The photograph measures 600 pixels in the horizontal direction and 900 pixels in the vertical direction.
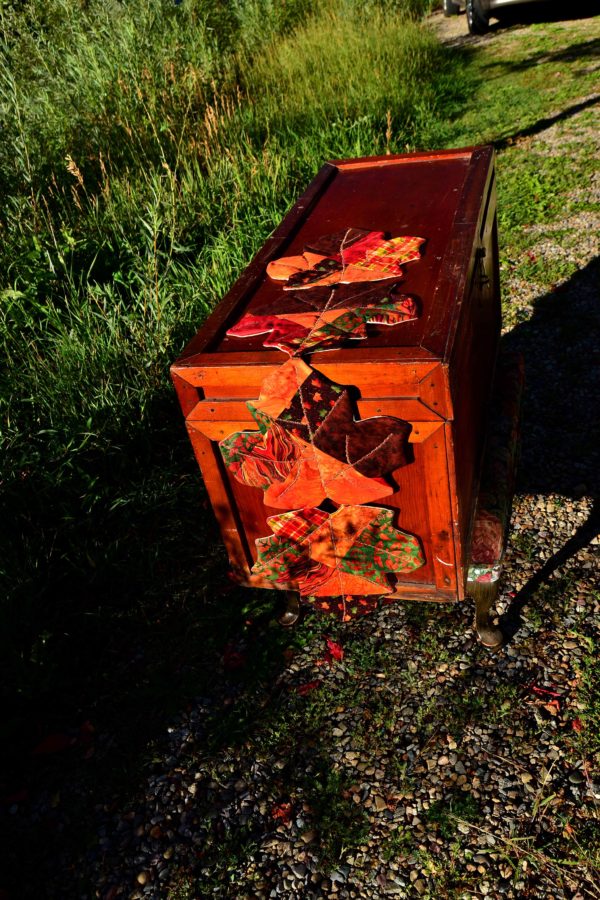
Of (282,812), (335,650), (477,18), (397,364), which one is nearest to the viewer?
(397,364)

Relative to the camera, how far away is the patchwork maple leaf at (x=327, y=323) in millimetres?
1938

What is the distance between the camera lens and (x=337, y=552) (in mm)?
2188

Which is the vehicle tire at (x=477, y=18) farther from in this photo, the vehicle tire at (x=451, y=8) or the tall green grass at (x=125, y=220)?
the tall green grass at (x=125, y=220)

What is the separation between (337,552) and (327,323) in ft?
2.37

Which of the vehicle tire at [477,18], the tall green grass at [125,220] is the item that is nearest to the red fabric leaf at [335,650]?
the tall green grass at [125,220]

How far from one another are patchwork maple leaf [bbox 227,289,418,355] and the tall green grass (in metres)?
1.40

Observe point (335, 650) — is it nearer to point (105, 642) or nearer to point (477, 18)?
point (105, 642)

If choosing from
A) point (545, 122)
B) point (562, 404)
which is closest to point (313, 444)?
point (562, 404)

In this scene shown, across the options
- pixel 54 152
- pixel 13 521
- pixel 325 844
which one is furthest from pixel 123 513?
pixel 54 152

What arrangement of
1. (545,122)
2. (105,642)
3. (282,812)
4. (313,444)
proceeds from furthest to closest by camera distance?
1. (545,122)
2. (105,642)
3. (282,812)
4. (313,444)

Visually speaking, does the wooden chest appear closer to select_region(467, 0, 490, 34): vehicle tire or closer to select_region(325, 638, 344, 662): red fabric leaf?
select_region(325, 638, 344, 662): red fabric leaf

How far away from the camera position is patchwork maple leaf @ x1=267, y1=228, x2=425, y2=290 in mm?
2215

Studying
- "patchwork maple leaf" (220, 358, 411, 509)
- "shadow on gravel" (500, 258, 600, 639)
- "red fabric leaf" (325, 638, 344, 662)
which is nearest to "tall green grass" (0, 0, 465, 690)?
"red fabric leaf" (325, 638, 344, 662)

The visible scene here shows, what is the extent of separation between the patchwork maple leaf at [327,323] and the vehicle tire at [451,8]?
13.4 m
